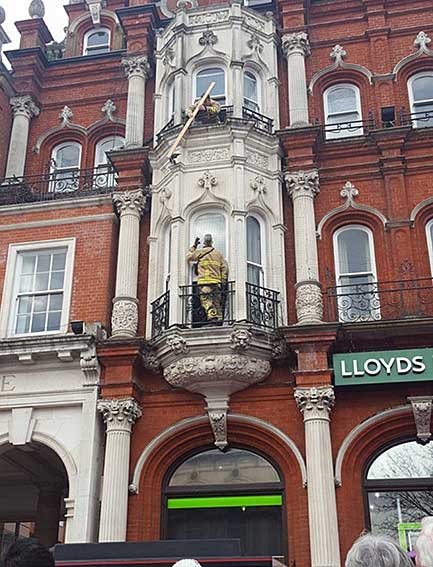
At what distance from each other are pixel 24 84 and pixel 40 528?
12.0 metres

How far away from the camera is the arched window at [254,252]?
16078mm

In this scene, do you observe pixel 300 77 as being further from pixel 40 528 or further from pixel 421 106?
pixel 40 528

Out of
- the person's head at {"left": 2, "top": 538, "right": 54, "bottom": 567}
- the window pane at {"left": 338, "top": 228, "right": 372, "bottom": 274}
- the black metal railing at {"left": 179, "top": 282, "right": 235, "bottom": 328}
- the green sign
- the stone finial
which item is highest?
the stone finial

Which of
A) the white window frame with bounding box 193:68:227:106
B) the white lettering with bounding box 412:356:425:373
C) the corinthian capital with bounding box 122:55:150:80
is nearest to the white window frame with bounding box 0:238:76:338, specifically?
the white window frame with bounding box 193:68:227:106

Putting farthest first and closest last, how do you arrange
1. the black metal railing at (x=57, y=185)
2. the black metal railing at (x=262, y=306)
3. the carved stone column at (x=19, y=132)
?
1. the carved stone column at (x=19, y=132)
2. the black metal railing at (x=57, y=185)
3. the black metal railing at (x=262, y=306)

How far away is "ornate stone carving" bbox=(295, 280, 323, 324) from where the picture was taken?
15.0 meters

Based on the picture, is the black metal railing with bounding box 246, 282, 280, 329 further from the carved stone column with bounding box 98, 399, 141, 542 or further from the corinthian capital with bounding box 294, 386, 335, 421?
the carved stone column with bounding box 98, 399, 141, 542

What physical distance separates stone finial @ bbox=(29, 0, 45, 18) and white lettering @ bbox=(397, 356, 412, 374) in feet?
51.7

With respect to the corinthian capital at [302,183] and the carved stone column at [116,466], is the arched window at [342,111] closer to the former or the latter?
the corinthian capital at [302,183]

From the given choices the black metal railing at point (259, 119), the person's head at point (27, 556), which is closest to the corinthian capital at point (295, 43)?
the black metal railing at point (259, 119)

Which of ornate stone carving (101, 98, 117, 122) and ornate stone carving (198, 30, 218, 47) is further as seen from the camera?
ornate stone carving (101, 98, 117, 122)

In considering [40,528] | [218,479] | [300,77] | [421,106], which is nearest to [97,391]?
[218,479]

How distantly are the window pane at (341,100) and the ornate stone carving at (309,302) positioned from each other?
5.88m

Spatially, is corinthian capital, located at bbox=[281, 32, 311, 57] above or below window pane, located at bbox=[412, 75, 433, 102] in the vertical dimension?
above
